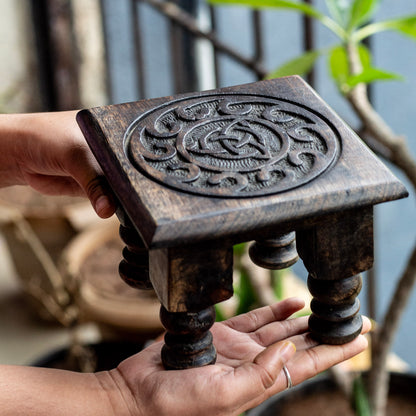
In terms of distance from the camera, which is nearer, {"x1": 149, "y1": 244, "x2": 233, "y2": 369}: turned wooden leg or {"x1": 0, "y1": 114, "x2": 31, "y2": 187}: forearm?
{"x1": 149, "y1": 244, "x2": 233, "y2": 369}: turned wooden leg

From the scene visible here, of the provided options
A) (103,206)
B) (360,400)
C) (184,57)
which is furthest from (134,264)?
(184,57)

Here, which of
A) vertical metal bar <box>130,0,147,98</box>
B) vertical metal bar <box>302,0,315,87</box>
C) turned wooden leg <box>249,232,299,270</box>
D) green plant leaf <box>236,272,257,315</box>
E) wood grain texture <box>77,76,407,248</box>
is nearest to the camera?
wood grain texture <box>77,76,407,248</box>

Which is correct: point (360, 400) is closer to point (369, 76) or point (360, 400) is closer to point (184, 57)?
point (369, 76)

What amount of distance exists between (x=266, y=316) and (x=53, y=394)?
365mm

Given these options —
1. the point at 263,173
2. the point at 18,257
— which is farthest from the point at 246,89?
the point at 18,257

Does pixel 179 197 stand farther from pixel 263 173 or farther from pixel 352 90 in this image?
pixel 352 90

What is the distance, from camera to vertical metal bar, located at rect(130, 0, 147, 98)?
316 centimetres

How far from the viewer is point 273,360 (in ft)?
2.91

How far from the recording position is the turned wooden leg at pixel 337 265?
0.87 metres

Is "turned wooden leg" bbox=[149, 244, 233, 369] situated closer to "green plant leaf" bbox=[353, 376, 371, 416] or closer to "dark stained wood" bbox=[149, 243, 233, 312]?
"dark stained wood" bbox=[149, 243, 233, 312]

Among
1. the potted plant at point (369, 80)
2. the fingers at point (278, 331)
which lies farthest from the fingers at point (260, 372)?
the potted plant at point (369, 80)

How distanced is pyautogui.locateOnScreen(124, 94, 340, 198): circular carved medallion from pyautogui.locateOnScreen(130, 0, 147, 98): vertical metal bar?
2.28 meters

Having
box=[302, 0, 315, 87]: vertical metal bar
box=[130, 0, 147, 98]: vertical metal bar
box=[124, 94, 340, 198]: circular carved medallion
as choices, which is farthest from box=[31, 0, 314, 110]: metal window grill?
box=[124, 94, 340, 198]: circular carved medallion

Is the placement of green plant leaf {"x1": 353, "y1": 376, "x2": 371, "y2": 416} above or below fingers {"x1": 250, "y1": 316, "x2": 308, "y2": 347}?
below
